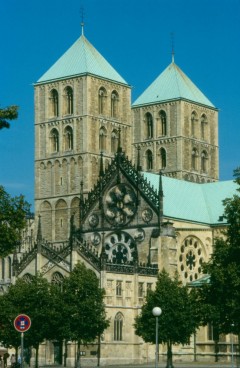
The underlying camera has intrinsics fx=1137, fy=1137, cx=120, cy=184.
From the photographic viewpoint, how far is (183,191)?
12188cm

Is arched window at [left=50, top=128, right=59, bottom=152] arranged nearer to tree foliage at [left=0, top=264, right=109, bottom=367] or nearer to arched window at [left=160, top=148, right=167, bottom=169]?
arched window at [left=160, top=148, right=167, bottom=169]

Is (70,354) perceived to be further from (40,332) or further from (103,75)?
(103,75)

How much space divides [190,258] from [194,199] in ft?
27.7

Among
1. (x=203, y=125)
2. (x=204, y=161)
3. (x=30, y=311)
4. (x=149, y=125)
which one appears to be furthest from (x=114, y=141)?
(x=30, y=311)

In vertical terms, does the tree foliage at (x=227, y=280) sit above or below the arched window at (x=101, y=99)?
below

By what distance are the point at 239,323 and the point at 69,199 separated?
64.1 metres

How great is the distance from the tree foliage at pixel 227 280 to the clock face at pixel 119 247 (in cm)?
3795

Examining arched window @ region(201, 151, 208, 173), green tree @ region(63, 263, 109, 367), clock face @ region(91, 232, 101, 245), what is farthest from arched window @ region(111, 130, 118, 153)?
green tree @ region(63, 263, 109, 367)

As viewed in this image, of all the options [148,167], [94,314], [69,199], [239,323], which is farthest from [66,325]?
[148,167]

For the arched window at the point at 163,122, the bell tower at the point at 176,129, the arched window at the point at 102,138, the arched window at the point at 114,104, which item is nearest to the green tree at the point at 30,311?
the arched window at the point at 102,138

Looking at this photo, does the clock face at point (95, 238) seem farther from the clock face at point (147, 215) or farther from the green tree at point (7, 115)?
the green tree at point (7, 115)

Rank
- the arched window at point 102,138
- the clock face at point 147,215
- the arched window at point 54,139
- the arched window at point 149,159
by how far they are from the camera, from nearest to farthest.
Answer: the clock face at point 147,215
the arched window at point 102,138
the arched window at point 54,139
the arched window at point 149,159

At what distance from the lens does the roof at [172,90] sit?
148 metres

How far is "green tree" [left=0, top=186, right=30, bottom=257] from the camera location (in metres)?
51.0
